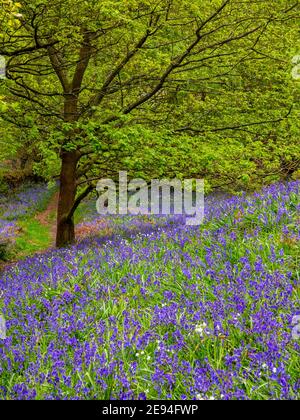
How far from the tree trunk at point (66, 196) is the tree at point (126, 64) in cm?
3

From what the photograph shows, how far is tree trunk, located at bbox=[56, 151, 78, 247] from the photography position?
41.3 ft

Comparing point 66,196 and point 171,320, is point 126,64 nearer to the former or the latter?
point 66,196

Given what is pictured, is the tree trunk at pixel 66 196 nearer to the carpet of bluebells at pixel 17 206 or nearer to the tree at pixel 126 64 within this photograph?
the tree at pixel 126 64

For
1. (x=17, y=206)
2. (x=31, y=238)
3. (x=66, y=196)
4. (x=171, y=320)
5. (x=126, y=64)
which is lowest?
(x=31, y=238)

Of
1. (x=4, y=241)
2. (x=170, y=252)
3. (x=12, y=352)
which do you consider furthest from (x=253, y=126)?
(x=4, y=241)

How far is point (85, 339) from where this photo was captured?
5086mm

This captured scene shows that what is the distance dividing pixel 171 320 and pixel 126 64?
29.2 feet

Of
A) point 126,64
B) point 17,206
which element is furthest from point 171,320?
point 17,206

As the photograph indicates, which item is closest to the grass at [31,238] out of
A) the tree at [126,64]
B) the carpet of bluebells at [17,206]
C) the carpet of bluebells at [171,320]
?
the carpet of bluebells at [17,206]

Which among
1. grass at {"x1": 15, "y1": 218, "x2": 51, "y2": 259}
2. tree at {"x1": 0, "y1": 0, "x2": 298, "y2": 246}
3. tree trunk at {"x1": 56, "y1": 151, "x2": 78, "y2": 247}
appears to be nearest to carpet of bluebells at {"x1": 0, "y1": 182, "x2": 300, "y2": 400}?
tree at {"x1": 0, "y1": 0, "x2": 298, "y2": 246}

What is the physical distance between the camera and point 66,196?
1299 centimetres

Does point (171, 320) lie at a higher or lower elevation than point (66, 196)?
lower
